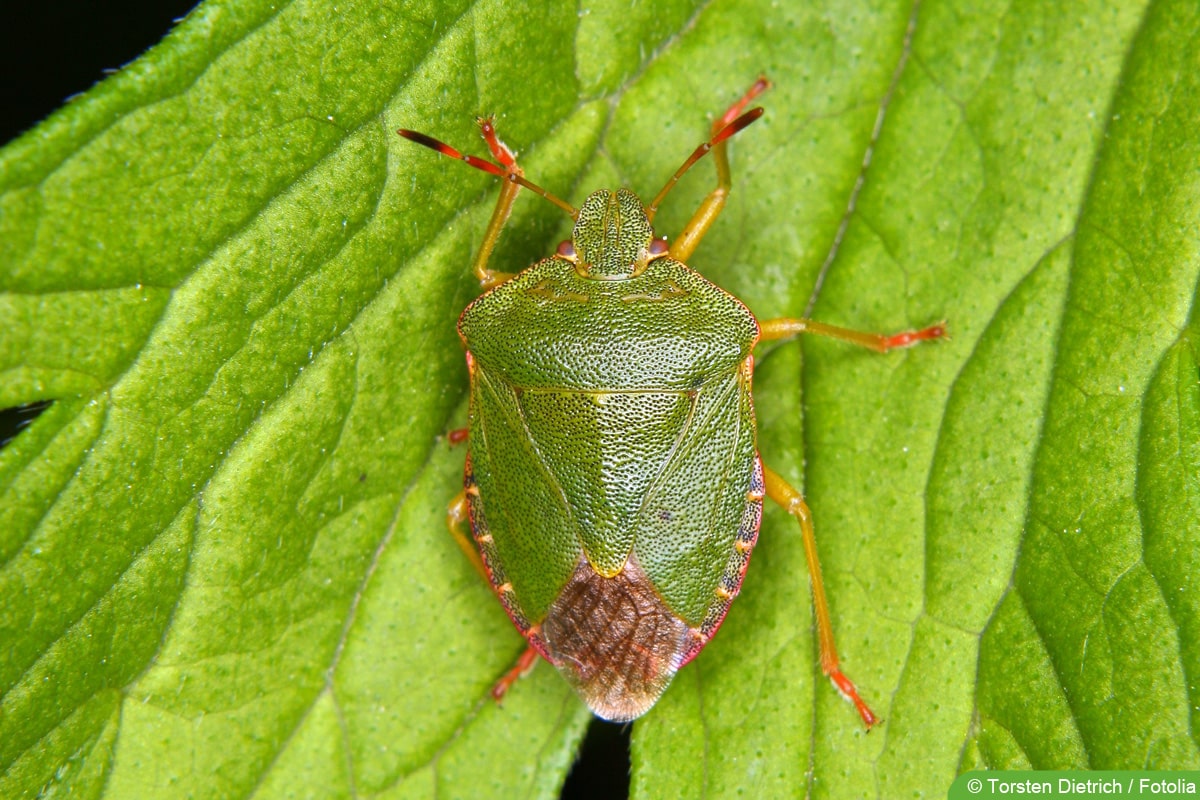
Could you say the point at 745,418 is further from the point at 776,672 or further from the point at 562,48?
the point at 562,48

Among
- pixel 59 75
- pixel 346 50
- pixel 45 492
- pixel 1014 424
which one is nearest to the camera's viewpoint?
pixel 45 492

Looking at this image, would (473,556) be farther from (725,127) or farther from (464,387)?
(725,127)

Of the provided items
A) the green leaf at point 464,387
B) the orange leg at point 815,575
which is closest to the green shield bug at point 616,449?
the orange leg at point 815,575

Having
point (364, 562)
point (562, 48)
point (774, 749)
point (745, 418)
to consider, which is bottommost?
point (774, 749)

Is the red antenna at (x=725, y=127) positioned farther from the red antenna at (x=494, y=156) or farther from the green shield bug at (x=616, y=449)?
the red antenna at (x=494, y=156)

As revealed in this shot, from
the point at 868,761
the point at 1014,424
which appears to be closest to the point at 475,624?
the point at 868,761

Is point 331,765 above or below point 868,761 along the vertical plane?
below

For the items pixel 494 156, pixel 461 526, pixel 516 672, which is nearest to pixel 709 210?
pixel 494 156

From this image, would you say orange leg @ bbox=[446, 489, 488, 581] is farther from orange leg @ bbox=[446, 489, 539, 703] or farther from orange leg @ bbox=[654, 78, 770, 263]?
orange leg @ bbox=[654, 78, 770, 263]

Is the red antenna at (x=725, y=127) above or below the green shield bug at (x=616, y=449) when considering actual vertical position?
above
